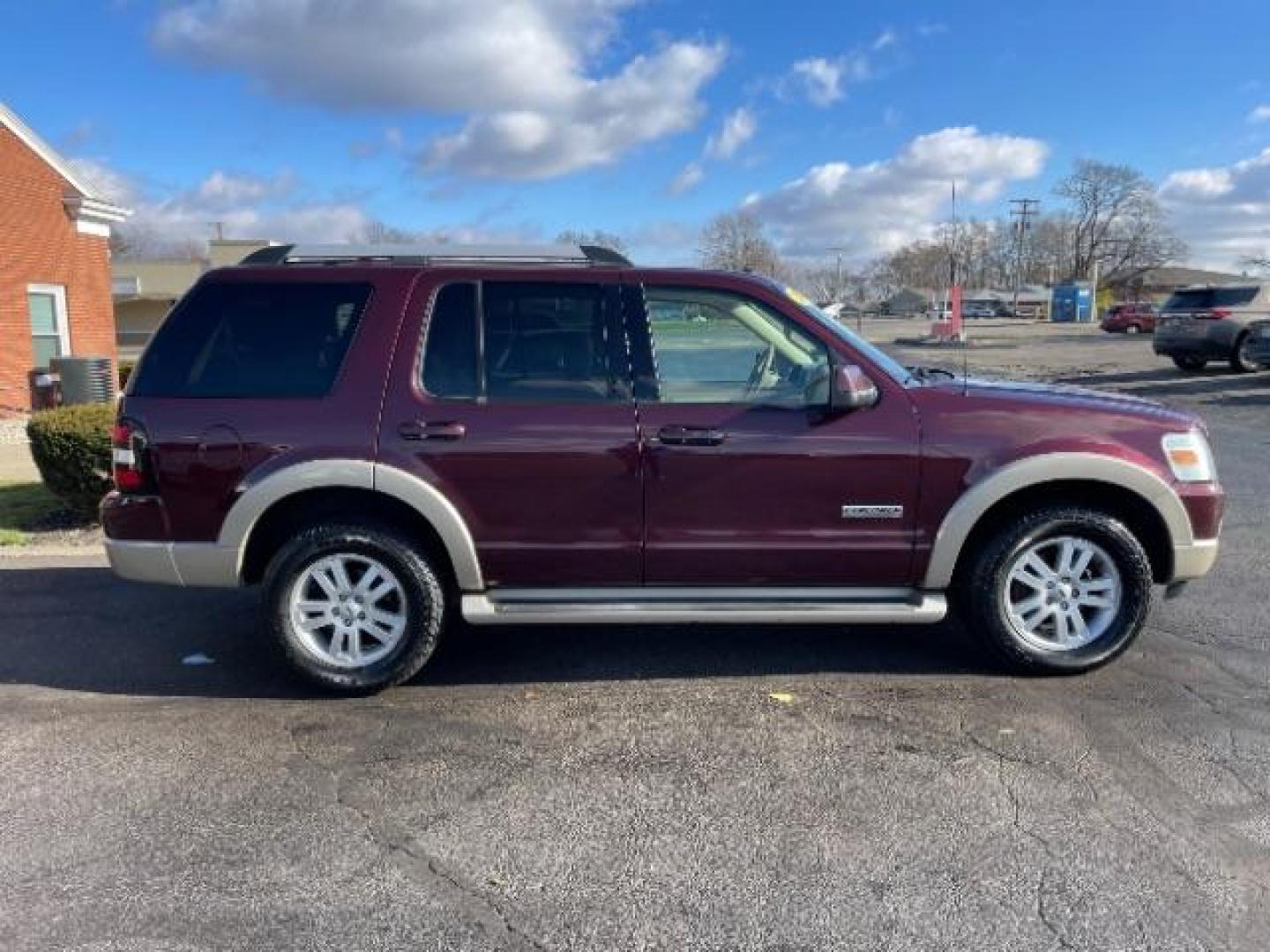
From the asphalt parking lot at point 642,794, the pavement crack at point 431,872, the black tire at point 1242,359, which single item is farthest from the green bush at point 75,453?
the black tire at point 1242,359

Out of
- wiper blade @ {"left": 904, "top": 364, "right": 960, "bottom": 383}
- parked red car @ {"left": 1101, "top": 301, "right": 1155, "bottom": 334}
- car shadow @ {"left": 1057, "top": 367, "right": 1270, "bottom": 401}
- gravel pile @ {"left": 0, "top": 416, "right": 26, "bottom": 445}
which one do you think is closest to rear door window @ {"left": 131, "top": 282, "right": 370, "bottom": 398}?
wiper blade @ {"left": 904, "top": 364, "right": 960, "bottom": 383}

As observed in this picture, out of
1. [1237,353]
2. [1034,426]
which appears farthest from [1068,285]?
[1034,426]

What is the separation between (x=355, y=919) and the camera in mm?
2750

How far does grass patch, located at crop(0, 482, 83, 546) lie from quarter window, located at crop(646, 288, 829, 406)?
5.43 m

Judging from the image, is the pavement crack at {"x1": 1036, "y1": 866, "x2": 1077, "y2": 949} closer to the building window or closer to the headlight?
the headlight

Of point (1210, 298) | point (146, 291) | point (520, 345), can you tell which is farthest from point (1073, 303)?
point (520, 345)

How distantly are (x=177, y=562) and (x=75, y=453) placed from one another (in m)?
3.58

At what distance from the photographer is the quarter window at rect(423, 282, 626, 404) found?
14.0 ft

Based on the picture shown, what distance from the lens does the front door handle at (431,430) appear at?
417cm

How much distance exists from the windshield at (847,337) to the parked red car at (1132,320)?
54790 mm

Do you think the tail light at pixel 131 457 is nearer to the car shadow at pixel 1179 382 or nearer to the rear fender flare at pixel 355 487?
the rear fender flare at pixel 355 487

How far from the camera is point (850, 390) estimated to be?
413 cm

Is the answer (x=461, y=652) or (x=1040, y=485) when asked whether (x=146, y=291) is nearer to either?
(x=461, y=652)

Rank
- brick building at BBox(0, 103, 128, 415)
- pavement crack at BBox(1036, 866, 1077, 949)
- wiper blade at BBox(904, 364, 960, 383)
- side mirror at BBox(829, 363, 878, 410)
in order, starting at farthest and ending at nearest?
brick building at BBox(0, 103, 128, 415) < wiper blade at BBox(904, 364, 960, 383) < side mirror at BBox(829, 363, 878, 410) < pavement crack at BBox(1036, 866, 1077, 949)
